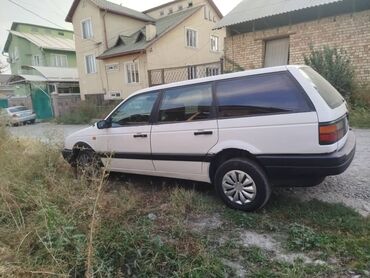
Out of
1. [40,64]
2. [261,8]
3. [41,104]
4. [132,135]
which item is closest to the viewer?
[132,135]

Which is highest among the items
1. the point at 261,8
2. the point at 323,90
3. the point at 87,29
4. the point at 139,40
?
the point at 87,29

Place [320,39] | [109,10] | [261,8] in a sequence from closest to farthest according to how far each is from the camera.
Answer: [320,39] → [261,8] → [109,10]

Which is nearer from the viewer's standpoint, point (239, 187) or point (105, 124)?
point (239, 187)

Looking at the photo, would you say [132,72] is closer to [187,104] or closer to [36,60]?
[187,104]

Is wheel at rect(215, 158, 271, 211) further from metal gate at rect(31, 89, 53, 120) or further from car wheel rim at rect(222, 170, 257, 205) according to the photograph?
metal gate at rect(31, 89, 53, 120)

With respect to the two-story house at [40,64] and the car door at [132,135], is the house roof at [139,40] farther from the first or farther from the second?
the car door at [132,135]

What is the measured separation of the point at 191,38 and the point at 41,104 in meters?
13.8

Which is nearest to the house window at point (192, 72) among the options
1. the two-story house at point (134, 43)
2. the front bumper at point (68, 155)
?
the two-story house at point (134, 43)

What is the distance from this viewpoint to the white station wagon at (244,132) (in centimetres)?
325

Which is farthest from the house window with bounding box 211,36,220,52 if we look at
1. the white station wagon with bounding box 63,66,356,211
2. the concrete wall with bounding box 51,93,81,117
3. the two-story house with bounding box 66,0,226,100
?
the white station wagon with bounding box 63,66,356,211

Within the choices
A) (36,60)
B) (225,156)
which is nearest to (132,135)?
(225,156)

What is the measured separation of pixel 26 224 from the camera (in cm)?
310

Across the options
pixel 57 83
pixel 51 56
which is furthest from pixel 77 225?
pixel 51 56

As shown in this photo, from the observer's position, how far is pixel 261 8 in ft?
43.4
